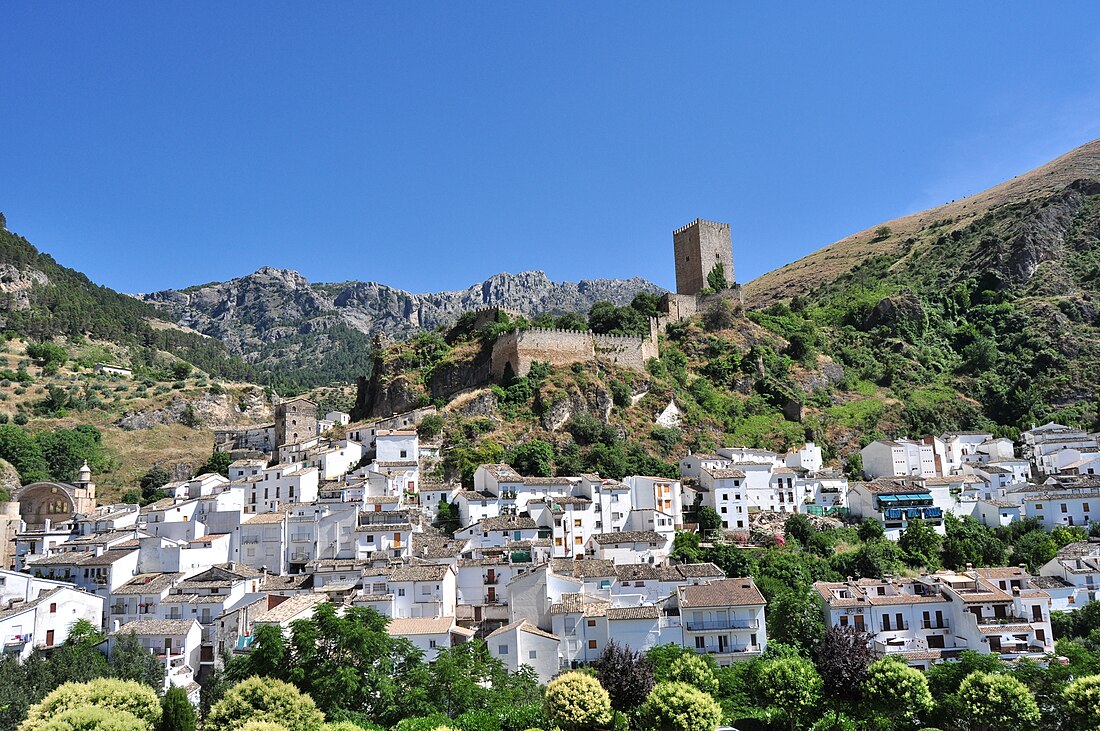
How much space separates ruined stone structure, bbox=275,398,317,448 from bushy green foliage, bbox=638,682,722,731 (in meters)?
45.6

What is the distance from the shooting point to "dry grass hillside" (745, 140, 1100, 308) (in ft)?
409

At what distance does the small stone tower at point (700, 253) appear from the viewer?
88938mm

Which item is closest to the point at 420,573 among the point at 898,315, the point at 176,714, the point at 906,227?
the point at 176,714

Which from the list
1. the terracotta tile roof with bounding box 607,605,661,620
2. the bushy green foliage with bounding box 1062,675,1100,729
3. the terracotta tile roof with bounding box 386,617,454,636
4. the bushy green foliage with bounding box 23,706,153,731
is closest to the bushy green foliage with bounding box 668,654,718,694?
the terracotta tile roof with bounding box 607,605,661,620

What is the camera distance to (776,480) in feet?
190

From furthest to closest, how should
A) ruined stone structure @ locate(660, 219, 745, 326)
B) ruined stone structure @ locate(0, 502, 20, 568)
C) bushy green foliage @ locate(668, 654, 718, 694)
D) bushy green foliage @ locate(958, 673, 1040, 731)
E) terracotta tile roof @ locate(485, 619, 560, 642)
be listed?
1. ruined stone structure @ locate(660, 219, 745, 326)
2. ruined stone structure @ locate(0, 502, 20, 568)
3. terracotta tile roof @ locate(485, 619, 560, 642)
4. bushy green foliage @ locate(668, 654, 718, 694)
5. bushy green foliage @ locate(958, 673, 1040, 731)

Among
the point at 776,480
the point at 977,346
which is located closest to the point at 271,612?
the point at 776,480

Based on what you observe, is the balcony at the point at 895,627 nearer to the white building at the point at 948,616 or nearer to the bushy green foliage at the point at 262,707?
the white building at the point at 948,616

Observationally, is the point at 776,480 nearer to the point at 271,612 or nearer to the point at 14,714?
the point at 271,612

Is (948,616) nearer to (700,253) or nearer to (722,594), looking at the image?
(722,594)

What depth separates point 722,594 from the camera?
39969mm

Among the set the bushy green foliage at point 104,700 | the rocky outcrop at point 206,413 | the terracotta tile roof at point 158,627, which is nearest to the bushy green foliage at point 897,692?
the bushy green foliage at point 104,700

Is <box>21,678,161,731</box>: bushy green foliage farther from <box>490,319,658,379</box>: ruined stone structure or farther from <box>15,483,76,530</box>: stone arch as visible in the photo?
<box>490,319,658,379</box>: ruined stone structure

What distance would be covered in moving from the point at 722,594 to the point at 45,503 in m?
44.1
